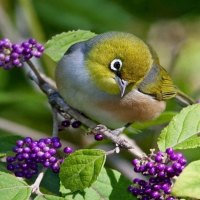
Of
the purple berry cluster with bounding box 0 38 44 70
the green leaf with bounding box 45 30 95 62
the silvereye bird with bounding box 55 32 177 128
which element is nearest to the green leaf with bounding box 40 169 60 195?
the silvereye bird with bounding box 55 32 177 128

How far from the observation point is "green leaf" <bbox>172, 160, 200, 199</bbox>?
2.61 metres

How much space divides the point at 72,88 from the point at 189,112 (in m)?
1.00

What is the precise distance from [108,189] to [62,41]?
1.02 meters

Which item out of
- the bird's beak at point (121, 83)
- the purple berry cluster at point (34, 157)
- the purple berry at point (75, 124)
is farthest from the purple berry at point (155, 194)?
the bird's beak at point (121, 83)

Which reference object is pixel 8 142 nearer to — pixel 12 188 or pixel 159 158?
pixel 12 188

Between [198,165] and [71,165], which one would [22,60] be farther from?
[198,165]

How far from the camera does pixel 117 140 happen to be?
317 cm

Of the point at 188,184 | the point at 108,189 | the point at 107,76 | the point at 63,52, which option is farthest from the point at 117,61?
the point at 188,184

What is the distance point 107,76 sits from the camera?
4004 mm

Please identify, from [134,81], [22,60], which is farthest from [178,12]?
[22,60]

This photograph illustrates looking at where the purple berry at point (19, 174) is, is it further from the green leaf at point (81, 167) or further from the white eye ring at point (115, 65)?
the white eye ring at point (115, 65)

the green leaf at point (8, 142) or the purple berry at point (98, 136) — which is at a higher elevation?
the purple berry at point (98, 136)

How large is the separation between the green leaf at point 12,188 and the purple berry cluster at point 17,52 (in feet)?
2.32

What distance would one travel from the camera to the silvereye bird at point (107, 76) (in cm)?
394
